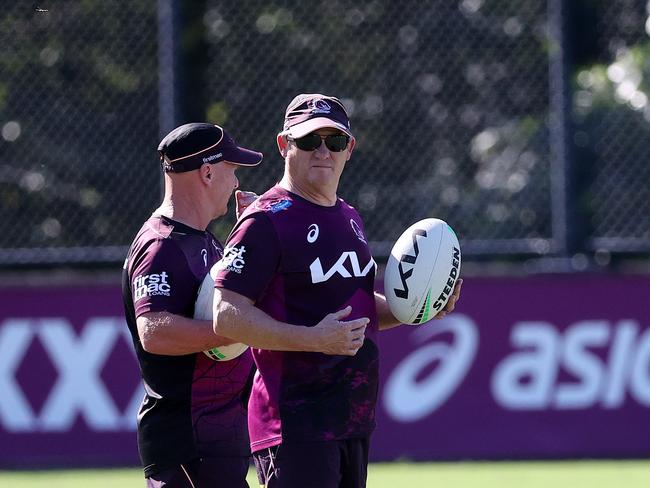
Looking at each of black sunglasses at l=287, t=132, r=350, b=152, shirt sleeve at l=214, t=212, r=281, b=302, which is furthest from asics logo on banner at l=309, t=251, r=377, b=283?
black sunglasses at l=287, t=132, r=350, b=152

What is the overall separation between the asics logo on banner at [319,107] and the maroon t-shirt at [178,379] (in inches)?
27.5

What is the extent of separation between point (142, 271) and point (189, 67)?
6.00m

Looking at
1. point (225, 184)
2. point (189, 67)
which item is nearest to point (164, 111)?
point (189, 67)

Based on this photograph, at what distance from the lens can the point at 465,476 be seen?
28.3 feet

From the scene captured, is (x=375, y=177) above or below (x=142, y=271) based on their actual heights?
above

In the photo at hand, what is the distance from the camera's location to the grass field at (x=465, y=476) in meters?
8.27

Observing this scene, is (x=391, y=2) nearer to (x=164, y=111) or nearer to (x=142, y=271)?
(x=164, y=111)

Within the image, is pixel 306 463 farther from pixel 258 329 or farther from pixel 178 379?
pixel 178 379

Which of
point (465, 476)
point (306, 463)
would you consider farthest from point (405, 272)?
point (465, 476)

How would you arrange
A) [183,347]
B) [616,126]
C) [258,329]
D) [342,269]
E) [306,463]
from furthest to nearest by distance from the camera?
[616,126], [183,347], [342,269], [306,463], [258,329]

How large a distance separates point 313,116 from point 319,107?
55mm

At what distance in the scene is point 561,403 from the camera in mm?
9281

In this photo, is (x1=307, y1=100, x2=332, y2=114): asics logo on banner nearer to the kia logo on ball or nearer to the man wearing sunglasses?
the man wearing sunglasses

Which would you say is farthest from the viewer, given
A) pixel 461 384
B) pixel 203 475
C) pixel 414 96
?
pixel 414 96
